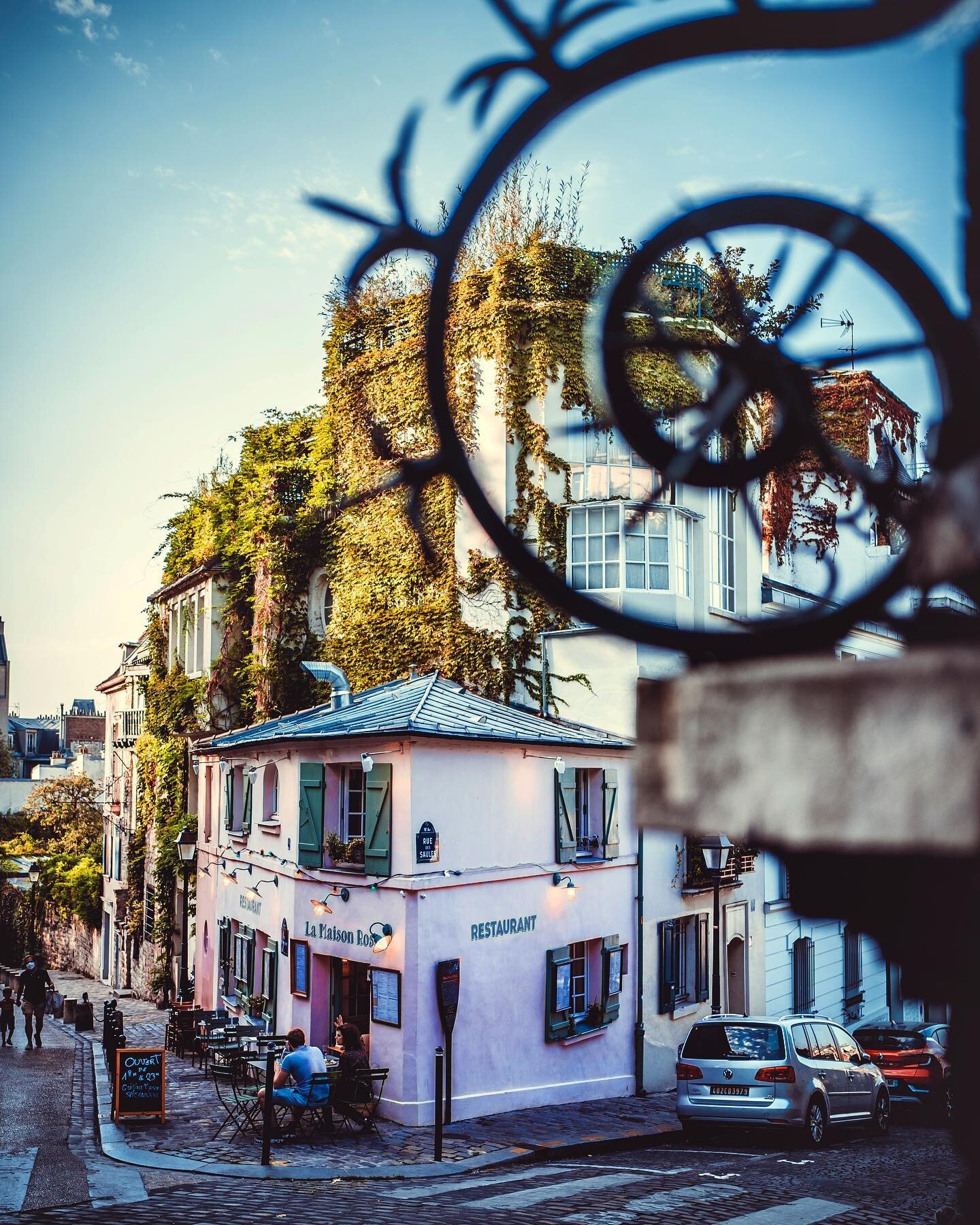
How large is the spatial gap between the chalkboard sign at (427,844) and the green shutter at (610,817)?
171 inches

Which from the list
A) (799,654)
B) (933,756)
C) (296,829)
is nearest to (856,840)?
(933,756)

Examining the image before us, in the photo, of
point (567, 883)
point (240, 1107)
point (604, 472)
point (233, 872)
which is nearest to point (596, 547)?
point (604, 472)

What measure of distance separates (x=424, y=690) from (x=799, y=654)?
18862mm

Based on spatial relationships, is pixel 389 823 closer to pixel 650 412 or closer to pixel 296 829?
pixel 296 829

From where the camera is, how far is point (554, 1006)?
18906mm

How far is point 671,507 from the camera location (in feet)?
69.4

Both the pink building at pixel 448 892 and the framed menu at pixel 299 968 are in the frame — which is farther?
the framed menu at pixel 299 968

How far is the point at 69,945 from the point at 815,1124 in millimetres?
40121

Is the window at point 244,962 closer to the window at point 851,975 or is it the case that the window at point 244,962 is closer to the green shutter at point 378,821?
the green shutter at point 378,821

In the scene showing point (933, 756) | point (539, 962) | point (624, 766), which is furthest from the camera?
point (624, 766)

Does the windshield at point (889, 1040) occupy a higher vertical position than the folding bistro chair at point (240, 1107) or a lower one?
lower

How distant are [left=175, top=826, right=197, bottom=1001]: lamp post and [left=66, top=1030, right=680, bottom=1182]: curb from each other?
10.0m

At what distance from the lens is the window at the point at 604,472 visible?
76.8ft

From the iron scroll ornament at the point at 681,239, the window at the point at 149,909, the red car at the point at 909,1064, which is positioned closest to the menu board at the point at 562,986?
the red car at the point at 909,1064
